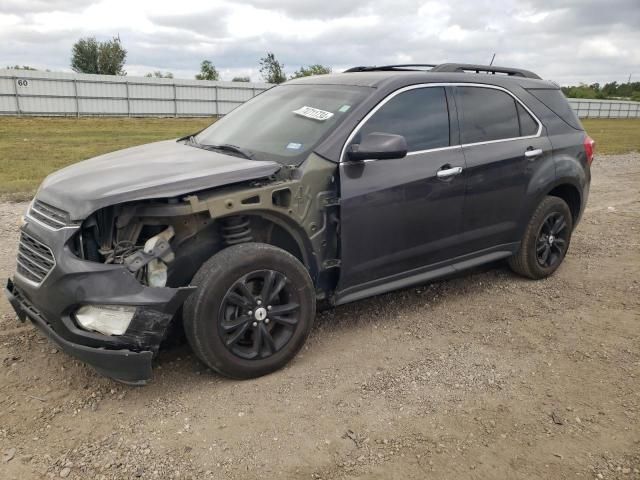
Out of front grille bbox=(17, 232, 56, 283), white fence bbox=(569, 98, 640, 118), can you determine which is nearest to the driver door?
front grille bbox=(17, 232, 56, 283)

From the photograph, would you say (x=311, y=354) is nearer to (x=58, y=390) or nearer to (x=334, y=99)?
(x=58, y=390)

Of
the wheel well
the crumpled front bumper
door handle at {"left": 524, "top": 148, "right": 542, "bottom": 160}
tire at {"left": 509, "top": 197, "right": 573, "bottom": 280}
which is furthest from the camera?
the wheel well

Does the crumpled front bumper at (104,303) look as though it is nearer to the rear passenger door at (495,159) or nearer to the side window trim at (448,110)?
the side window trim at (448,110)

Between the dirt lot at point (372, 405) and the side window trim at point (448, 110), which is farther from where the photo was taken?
the side window trim at point (448, 110)

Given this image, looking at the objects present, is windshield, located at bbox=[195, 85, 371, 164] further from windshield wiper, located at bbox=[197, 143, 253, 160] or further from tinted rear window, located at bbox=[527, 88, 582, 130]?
tinted rear window, located at bbox=[527, 88, 582, 130]

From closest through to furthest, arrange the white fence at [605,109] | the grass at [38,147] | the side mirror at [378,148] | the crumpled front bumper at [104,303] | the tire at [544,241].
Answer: the crumpled front bumper at [104,303] < the side mirror at [378,148] < the tire at [544,241] < the grass at [38,147] < the white fence at [605,109]

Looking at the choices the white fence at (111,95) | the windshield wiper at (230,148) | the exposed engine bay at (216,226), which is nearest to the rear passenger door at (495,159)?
the exposed engine bay at (216,226)

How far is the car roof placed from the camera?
12.6ft

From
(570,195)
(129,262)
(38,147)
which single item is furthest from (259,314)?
(38,147)

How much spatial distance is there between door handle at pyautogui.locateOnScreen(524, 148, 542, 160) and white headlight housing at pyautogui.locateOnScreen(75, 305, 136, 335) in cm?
336

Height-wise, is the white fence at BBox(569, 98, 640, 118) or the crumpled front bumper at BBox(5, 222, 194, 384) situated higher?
the white fence at BBox(569, 98, 640, 118)

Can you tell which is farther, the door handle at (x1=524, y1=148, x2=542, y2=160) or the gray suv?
the door handle at (x1=524, y1=148, x2=542, y2=160)

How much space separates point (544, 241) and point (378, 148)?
7.89ft

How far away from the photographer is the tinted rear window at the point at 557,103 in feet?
15.9
